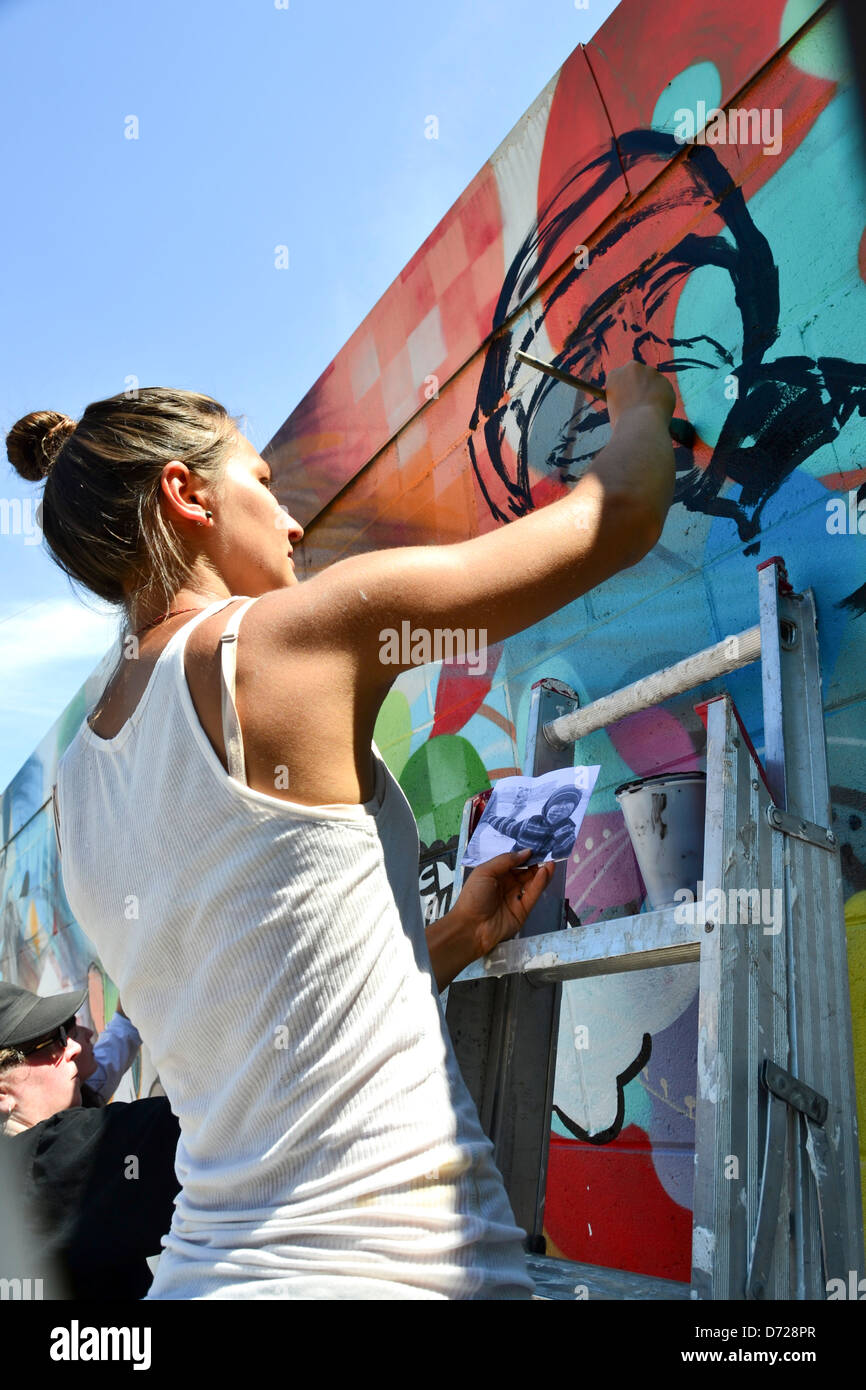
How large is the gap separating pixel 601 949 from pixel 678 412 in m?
1.46

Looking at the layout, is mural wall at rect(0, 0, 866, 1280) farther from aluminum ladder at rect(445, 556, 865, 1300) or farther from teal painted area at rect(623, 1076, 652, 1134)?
aluminum ladder at rect(445, 556, 865, 1300)

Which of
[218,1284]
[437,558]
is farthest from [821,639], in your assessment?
[218,1284]

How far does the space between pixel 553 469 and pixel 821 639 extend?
117 cm

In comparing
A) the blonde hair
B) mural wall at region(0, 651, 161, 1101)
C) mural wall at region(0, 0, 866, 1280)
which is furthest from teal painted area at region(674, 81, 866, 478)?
mural wall at region(0, 651, 161, 1101)

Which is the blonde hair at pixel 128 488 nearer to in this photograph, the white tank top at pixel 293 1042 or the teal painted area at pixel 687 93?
the white tank top at pixel 293 1042

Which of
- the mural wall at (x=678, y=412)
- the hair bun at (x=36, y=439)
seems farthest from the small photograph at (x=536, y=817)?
the hair bun at (x=36, y=439)

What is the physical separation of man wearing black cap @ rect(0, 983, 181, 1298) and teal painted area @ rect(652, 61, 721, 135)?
2.72 metres

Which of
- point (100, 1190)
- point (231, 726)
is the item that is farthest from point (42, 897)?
point (231, 726)

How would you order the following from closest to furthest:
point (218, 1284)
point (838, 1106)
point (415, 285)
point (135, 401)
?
point (218, 1284), point (135, 401), point (838, 1106), point (415, 285)

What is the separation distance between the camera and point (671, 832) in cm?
197

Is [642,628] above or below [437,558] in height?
above

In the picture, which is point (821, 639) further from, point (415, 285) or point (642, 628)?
point (415, 285)

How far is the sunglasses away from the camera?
10.0ft

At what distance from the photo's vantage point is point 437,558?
40.6 inches
